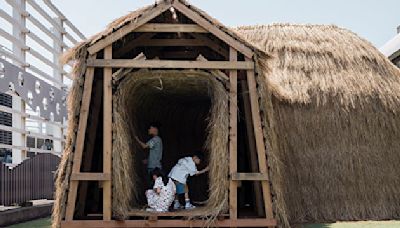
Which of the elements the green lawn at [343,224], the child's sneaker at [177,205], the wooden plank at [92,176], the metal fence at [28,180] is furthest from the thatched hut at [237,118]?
the metal fence at [28,180]

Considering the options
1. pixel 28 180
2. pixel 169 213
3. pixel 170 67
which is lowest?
pixel 169 213

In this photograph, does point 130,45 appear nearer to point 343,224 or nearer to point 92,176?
point 92,176

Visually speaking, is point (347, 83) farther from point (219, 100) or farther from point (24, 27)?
point (24, 27)

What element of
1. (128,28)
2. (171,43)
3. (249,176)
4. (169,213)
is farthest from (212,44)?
Answer: (169,213)

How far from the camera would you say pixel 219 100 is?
31.8 ft

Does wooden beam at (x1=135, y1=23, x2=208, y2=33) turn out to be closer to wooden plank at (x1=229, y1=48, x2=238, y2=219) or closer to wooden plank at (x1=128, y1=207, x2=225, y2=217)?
wooden plank at (x1=229, y1=48, x2=238, y2=219)

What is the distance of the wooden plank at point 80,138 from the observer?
29.6ft

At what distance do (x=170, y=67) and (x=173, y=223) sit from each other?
2.52 meters

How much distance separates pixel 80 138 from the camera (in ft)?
30.0

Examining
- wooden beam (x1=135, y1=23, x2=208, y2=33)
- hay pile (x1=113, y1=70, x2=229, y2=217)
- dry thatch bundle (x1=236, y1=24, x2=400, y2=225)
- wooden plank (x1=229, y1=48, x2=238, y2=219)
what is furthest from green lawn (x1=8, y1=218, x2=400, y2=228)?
wooden beam (x1=135, y1=23, x2=208, y2=33)

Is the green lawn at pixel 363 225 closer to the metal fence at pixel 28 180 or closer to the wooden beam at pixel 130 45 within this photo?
the wooden beam at pixel 130 45

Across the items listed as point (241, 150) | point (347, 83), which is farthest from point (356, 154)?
point (241, 150)

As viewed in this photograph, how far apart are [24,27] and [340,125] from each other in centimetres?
779

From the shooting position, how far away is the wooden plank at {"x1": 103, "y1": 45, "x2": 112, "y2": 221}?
903 cm
